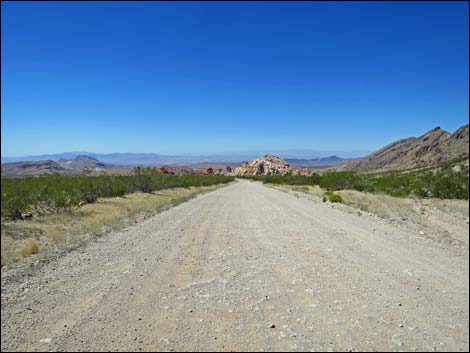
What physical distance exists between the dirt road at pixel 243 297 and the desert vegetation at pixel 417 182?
11.8ft

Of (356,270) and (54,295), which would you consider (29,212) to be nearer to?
(54,295)

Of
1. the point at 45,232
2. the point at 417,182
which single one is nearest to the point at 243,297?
the point at 45,232

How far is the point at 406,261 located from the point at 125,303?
5.38 metres

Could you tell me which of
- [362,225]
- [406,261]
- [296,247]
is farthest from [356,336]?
[362,225]

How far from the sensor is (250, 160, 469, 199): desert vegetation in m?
14.1

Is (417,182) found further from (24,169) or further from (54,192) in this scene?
(24,169)

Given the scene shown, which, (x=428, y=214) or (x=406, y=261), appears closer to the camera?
(x=406, y=261)

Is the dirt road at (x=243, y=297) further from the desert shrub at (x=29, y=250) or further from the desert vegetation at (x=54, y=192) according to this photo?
the desert vegetation at (x=54, y=192)

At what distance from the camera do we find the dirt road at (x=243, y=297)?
3816mm

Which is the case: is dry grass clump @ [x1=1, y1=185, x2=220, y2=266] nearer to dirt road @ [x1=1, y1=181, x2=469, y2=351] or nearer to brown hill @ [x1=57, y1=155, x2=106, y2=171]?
dirt road @ [x1=1, y1=181, x2=469, y2=351]

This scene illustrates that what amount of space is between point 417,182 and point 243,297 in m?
20.9

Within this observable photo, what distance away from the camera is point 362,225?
41.1 feet

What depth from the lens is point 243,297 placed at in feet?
17.1

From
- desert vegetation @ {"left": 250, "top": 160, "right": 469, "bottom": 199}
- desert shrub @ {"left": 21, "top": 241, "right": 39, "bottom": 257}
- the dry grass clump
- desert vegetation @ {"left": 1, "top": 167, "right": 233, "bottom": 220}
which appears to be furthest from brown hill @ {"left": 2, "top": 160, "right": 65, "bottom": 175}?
desert vegetation @ {"left": 250, "top": 160, "right": 469, "bottom": 199}
